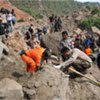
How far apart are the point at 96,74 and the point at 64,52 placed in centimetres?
265

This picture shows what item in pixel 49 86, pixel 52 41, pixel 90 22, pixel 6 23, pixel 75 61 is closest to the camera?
pixel 49 86

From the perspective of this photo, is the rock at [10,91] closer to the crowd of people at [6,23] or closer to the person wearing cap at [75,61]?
the person wearing cap at [75,61]

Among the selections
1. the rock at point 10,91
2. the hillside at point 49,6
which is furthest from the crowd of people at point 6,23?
the hillside at point 49,6

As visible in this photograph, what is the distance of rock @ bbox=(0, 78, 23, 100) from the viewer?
11.1m

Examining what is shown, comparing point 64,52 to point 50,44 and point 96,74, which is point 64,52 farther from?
point 50,44

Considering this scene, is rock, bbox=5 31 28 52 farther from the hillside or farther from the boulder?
the hillside

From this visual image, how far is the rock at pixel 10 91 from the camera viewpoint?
11.1m

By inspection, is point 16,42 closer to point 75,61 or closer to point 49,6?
point 75,61

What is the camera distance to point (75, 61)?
1452 cm

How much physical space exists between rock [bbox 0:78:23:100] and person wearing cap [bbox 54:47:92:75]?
2.53 m

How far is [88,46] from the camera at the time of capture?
20.4 meters

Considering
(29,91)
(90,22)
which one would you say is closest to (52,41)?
(29,91)

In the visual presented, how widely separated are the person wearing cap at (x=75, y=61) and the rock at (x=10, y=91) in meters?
2.53

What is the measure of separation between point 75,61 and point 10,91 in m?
4.05
